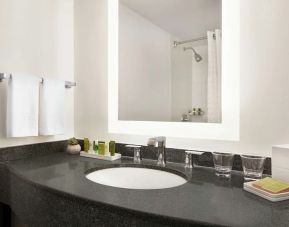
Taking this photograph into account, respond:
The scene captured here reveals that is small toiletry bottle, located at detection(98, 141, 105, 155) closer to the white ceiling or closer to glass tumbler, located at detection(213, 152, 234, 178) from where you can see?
glass tumbler, located at detection(213, 152, 234, 178)

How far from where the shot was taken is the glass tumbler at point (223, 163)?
0.97m

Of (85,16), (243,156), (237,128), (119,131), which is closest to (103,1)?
(85,16)

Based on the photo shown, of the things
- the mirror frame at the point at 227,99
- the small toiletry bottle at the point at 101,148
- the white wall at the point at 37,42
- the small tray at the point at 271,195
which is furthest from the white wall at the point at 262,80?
the white wall at the point at 37,42

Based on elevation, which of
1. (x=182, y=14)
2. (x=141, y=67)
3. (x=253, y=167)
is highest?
(x=182, y=14)

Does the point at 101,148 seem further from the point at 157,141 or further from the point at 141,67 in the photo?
the point at 141,67

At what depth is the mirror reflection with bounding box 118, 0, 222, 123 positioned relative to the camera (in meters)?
1.17

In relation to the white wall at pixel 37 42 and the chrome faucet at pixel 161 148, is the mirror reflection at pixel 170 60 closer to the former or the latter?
the chrome faucet at pixel 161 148

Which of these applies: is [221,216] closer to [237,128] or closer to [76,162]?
[237,128]

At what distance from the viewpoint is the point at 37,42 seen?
4.43 feet

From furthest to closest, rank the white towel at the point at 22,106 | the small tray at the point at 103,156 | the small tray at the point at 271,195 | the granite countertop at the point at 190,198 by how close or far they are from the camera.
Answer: the small tray at the point at 103,156
the white towel at the point at 22,106
the small tray at the point at 271,195
the granite countertop at the point at 190,198

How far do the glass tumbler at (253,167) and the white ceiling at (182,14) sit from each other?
64 centimetres

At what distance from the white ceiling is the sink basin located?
74 cm

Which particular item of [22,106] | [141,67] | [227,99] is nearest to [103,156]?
[22,106]

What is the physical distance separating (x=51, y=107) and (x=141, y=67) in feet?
1.94
